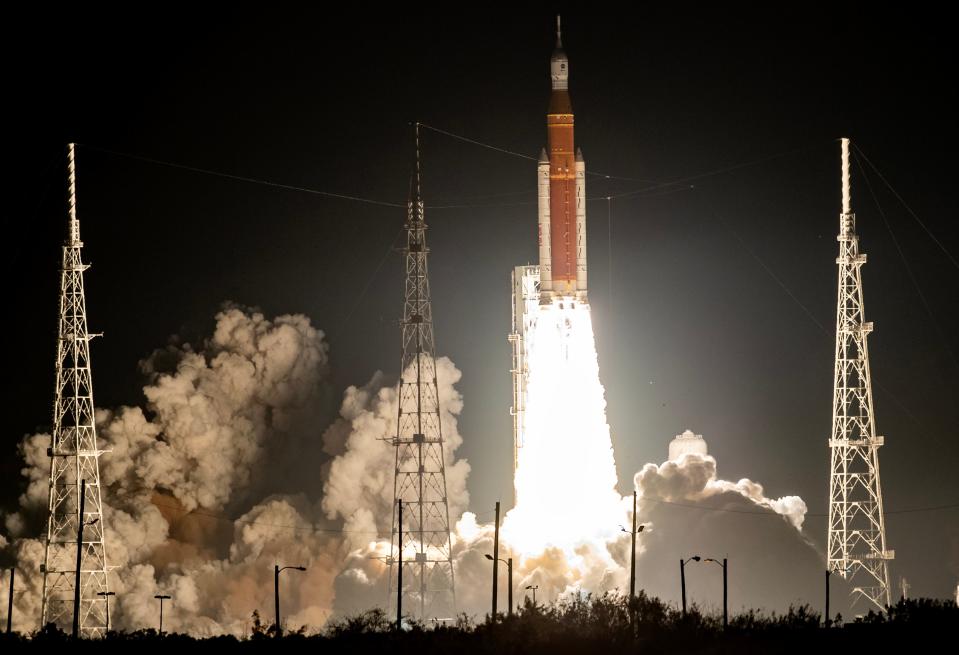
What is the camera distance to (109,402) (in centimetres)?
9038

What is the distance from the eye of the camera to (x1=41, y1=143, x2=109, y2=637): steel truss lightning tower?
72.2 metres

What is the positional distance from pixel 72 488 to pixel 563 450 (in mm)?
18120

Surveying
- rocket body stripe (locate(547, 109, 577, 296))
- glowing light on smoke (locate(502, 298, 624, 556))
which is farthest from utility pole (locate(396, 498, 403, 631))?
rocket body stripe (locate(547, 109, 577, 296))

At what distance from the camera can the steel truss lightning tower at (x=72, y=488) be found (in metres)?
72.2

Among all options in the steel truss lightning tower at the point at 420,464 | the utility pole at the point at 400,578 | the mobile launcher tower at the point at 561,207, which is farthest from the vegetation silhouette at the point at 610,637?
the mobile launcher tower at the point at 561,207

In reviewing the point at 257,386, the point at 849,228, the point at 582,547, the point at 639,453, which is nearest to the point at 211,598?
the point at 257,386

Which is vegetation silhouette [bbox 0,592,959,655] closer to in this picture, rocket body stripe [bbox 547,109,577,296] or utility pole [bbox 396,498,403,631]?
utility pole [bbox 396,498,403,631]

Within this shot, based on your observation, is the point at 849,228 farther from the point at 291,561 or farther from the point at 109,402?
the point at 109,402

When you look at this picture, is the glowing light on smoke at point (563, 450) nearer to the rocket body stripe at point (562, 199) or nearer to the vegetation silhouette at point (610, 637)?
the rocket body stripe at point (562, 199)

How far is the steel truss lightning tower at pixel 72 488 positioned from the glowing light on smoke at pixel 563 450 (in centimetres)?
1487

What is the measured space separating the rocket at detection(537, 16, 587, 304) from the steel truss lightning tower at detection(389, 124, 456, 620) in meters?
4.36

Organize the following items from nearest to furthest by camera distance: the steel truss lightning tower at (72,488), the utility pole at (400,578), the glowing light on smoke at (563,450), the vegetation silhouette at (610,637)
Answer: the vegetation silhouette at (610,637)
the utility pole at (400,578)
the steel truss lightning tower at (72,488)
the glowing light on smoke at (563,450)

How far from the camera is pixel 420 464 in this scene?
251ft

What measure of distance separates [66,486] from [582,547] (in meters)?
19.7
